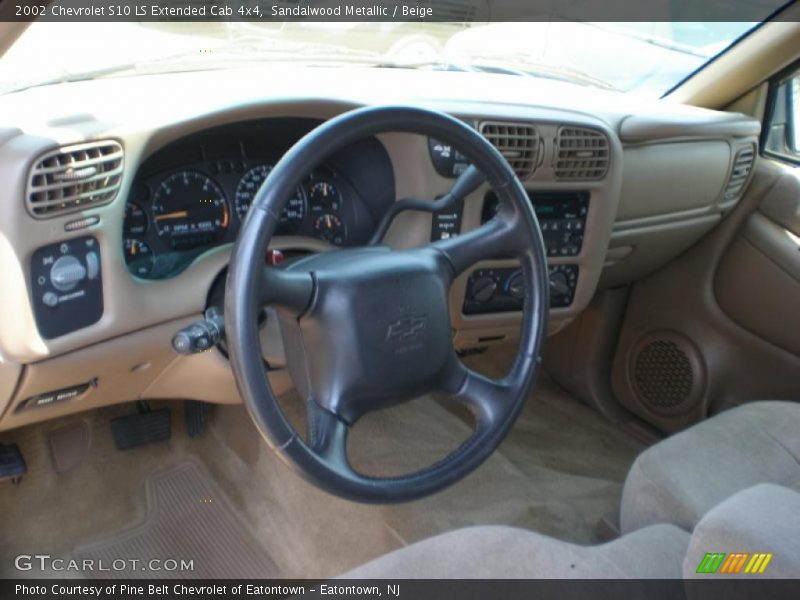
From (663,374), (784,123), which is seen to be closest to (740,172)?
(784,123)

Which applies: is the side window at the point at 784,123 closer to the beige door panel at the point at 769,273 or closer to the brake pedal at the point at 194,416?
the beige door panel at the point at 769,273

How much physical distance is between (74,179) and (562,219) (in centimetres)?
115

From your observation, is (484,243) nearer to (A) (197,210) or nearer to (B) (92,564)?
(A) (197,210)

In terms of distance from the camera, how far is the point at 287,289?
1.13 meters

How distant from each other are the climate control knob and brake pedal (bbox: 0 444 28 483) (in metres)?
1.12

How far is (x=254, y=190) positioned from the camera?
1.57 m

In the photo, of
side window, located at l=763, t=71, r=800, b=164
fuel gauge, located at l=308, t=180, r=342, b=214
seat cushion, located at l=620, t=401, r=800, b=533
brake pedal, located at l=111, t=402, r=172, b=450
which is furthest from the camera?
side window, located at l=763, t=71, r=800, b=164

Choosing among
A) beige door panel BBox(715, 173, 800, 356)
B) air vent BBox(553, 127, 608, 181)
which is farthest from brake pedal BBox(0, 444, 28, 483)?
beige door panel BBox(715, 173, 800, 356)

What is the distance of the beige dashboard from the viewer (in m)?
1.24

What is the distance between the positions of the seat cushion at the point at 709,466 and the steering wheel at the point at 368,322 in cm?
34

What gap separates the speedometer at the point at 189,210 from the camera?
1.47 m

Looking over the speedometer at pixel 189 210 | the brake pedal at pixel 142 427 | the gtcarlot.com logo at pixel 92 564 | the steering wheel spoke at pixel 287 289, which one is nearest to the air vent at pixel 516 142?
the speedometer at pixel 189 210

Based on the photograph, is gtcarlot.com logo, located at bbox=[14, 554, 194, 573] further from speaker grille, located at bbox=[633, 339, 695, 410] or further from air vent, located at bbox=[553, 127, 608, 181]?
speaker grille, located at bbox=[633, 339, 695, 410]

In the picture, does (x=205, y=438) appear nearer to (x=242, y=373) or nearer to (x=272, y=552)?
(x=272, y=552)
